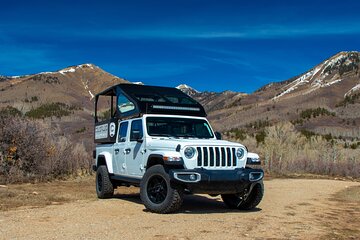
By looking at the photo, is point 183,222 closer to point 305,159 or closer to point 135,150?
point 135,150

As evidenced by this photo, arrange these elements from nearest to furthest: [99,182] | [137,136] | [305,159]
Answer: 1. [137,136]
2. [99,182]
3. [305,159]

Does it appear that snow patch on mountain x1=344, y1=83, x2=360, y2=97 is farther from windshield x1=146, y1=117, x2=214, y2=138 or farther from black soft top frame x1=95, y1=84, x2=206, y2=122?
windshield x1=146, y1=117, x2=214, y2=138

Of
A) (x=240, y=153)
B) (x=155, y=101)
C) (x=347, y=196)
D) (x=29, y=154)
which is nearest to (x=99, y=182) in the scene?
(x=155, y=101)

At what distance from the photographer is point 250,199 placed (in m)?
11.1

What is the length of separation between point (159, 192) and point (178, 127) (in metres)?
2.08

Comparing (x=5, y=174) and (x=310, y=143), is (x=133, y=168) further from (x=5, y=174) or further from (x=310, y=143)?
(x=310, y=143)

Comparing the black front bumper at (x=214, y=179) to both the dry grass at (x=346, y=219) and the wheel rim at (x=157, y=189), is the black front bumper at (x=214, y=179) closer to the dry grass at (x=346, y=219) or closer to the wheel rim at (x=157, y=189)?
the wheel rim at (x=157, y=189)

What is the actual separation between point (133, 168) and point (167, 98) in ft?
6.86

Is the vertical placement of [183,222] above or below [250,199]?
below

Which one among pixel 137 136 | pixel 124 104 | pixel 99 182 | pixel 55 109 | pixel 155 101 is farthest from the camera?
pixel 55 109

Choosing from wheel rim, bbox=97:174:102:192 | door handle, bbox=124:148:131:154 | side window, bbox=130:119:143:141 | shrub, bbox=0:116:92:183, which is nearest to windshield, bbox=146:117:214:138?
side window, bbox=130:119:143:141

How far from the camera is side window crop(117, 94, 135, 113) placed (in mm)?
12230

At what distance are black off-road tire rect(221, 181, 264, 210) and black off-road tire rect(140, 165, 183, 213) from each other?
1921 mm

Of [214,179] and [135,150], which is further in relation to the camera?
[135,150]
